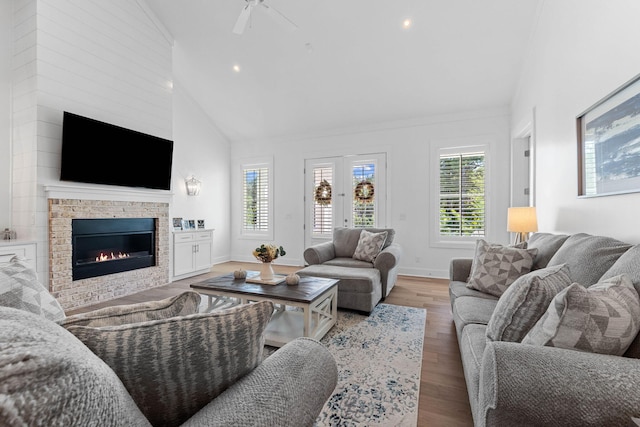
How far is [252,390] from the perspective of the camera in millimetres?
722

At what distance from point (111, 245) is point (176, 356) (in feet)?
13.6

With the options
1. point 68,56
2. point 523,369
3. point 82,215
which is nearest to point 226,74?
point 68,56

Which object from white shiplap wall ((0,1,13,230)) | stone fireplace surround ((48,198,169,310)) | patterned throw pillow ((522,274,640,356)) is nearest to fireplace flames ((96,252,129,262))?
stone fireplace surround ((48,198,169,310))

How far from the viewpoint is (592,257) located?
1.58 m

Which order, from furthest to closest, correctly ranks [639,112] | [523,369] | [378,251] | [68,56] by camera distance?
[378,251] < [68,56] < [639,112] < [523,369]

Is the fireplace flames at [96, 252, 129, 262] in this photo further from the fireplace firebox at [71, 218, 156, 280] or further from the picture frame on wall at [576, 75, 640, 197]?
the picture frame on wall at [576, 75, 640, 197]

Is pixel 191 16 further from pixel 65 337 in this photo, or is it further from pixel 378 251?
pixel 65 337

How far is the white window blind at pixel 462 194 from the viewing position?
468 centimetres

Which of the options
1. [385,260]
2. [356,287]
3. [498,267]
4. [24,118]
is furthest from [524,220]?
[24,118]

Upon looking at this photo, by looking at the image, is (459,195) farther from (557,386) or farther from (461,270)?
(557,386)

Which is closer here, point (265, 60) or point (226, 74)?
point (265, 60)

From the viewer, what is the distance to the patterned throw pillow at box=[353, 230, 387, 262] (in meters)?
3.85

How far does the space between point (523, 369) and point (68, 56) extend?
16.2 ft

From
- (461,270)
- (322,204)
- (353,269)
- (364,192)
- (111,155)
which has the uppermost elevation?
(111,155)
